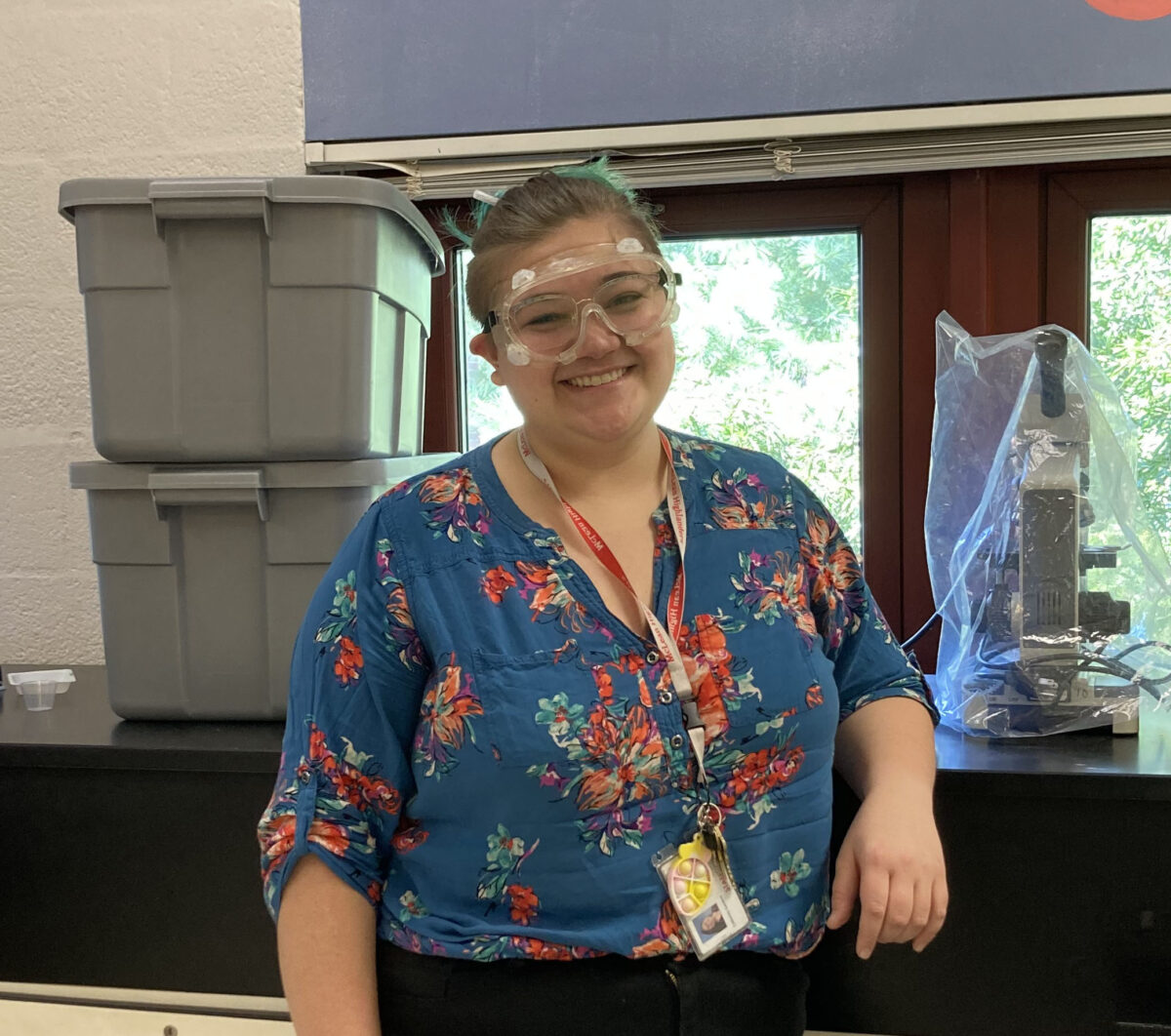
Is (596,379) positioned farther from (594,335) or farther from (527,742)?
(527,742)

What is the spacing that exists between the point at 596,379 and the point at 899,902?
0.59m

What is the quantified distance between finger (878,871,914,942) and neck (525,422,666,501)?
475mm

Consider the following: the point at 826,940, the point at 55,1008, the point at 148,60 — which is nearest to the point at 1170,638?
the point at 826,940

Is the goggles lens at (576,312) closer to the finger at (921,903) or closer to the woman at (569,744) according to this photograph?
the woman at (569,744)

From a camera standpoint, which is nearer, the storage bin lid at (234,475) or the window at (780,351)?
the storage bin lid at (234,475)

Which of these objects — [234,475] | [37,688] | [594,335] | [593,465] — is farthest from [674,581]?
[37,688]

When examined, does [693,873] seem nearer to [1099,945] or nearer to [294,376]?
[1099,945]

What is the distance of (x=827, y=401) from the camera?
1.96 meters

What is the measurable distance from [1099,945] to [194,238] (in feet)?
4.58

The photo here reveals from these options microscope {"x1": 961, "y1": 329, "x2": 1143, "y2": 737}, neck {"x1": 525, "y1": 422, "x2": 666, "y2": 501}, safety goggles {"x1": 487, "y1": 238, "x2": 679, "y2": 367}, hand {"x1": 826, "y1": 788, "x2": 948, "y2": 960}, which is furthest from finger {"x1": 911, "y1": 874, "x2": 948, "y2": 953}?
safety goggles {"x1": 487, "y1": 238, "x2": 679, "y2": 367}

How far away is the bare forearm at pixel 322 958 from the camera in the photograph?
1058 millimetres

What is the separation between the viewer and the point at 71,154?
1.98 meters

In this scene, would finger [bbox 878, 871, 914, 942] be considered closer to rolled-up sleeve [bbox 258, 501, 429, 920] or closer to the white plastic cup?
rolled-up sleeve [bbox 258, 501, 429, 920]

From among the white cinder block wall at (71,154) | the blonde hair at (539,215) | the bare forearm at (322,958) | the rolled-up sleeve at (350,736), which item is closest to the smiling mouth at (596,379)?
the blonde hair at (539,215)
